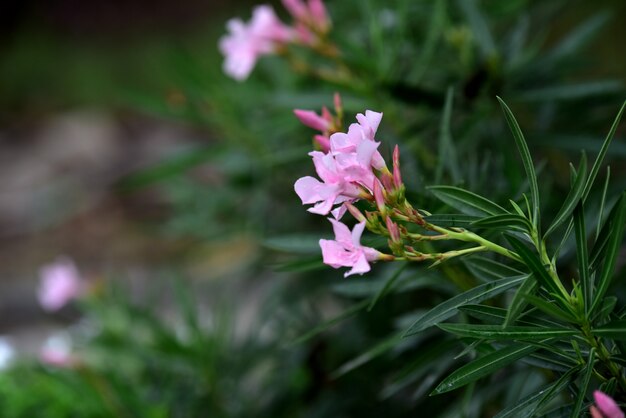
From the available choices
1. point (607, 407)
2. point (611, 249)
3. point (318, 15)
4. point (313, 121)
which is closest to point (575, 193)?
point (611, 249)

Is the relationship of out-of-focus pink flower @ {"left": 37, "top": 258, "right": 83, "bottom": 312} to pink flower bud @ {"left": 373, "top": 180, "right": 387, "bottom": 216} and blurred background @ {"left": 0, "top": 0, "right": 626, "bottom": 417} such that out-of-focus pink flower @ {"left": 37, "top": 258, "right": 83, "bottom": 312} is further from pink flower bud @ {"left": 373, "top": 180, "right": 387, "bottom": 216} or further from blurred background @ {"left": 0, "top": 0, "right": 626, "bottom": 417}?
pink flower bud @ {"left": 373, "top": 180, "right": 387, "bottom": 216}

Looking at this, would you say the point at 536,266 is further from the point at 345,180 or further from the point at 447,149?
the point at 447,149

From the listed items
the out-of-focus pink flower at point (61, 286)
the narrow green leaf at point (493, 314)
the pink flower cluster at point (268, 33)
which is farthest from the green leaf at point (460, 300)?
the out-of-focus pink flower at point (61, 286)

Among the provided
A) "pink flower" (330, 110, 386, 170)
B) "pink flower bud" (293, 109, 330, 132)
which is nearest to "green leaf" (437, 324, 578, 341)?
"pink flower" (330, 110, 386, 170)

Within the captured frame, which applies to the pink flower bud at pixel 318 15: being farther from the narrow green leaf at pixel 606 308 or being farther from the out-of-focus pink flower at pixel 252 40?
the narrow green leaf at pixel 606 308

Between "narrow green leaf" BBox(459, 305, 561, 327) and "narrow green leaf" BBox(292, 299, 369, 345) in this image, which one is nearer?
"narrow green leaf" BBox(459, 305, 561, 327)
